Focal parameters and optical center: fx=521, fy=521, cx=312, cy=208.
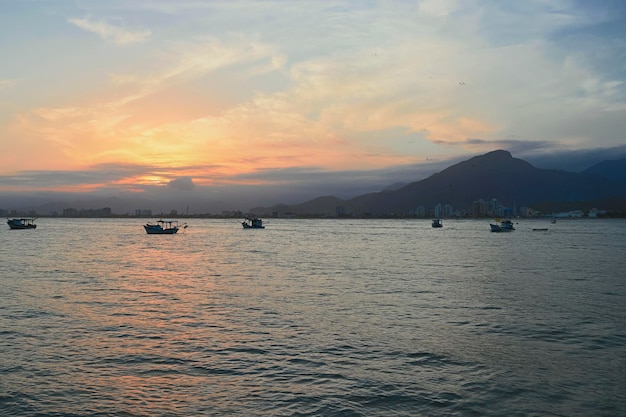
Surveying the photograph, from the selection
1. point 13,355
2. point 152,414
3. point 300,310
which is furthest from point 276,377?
point 300,310

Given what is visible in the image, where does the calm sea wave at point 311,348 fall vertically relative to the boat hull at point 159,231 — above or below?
below

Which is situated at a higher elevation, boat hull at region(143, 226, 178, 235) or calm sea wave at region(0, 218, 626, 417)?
boat hull at region(143, 226, 178, 235)

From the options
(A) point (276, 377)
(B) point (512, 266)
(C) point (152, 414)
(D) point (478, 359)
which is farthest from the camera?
(B) point (512, 266)

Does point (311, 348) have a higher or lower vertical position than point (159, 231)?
lower

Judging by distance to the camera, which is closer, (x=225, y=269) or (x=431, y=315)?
(x=431, y=315)

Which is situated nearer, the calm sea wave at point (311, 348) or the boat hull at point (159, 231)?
the calm sea wave at point (311, 348)

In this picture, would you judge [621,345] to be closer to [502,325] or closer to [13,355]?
[502,325]

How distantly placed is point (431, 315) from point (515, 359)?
9.10m

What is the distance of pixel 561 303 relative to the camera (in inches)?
1323

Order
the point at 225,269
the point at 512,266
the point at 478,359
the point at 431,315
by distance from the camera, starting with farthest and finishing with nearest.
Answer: the point at 512,266, the point at 225,269, the point at 431,315, the point at 478,359

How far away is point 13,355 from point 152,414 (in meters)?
9.43

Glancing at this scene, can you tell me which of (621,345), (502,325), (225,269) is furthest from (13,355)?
(225,269)

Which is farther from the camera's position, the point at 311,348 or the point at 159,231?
the point at 159,231

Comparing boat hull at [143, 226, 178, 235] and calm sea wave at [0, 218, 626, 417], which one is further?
boat hull at [143, 226, 178, 235]
